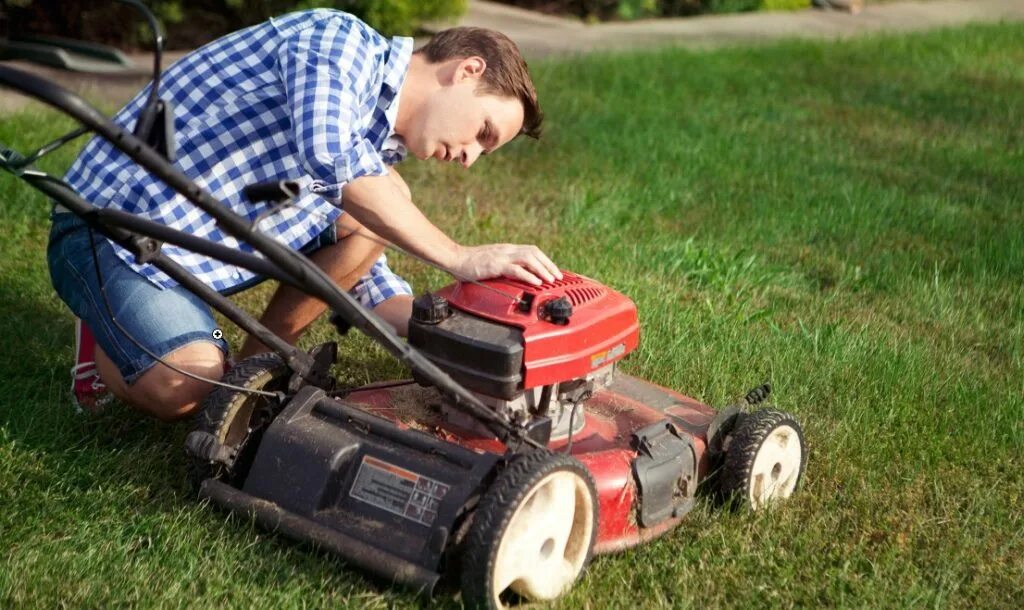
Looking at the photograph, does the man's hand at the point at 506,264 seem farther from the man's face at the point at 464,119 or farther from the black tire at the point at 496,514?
the black tire at the point at 496,514

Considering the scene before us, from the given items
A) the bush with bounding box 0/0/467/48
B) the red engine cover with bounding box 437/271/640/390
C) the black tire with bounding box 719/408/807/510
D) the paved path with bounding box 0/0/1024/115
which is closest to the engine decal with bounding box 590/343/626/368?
the red engine cover with bounding box 437/271/640/390

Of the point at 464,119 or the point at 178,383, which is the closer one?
the point at 464,119

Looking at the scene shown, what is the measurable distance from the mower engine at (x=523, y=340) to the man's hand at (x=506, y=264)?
0.02m

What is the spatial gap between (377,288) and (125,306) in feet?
2.40

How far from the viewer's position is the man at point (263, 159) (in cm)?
273

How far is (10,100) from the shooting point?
588 cm

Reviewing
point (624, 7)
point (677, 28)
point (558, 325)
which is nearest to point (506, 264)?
point (558, 325)

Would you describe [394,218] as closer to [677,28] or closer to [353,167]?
[353,167]

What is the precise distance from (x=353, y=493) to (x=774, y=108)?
188 inches

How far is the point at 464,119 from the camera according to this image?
2.85m

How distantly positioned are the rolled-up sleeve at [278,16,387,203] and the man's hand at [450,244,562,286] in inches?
10.0

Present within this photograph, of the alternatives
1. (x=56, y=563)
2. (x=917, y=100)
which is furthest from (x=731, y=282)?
(x=917, y=100)

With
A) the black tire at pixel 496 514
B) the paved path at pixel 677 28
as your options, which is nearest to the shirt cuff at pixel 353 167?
the black tire at pixel 496 514

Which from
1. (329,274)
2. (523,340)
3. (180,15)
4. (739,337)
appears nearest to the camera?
(523,340)
